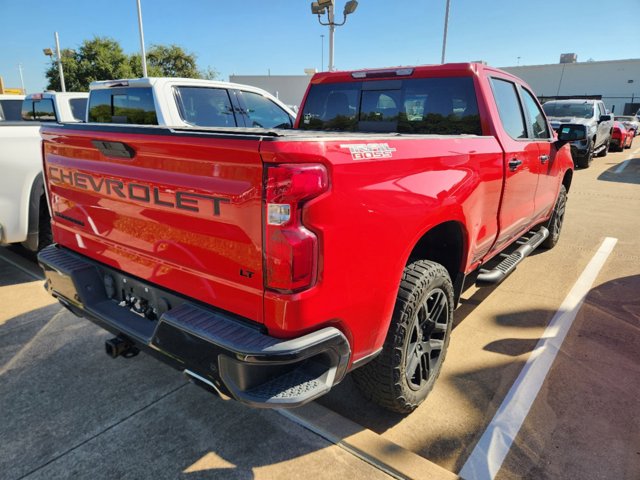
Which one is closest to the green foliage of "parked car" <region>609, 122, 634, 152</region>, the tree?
the tree

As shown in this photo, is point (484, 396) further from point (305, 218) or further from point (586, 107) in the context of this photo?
point (586, 107)

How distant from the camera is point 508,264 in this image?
3699 millimetres

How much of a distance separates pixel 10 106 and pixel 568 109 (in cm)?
1463

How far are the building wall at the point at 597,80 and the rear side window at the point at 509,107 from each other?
4878cm

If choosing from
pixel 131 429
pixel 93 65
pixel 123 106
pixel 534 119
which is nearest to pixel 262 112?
pixel 123 106

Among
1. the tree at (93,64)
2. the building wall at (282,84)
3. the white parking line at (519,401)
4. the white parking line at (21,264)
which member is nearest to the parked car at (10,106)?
the white parking line at (21,264)

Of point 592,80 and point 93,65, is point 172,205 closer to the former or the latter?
point 93,65

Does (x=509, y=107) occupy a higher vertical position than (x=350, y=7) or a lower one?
lower

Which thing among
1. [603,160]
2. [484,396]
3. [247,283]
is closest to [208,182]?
[247,283]

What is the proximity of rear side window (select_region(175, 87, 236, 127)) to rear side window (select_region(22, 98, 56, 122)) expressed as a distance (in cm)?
346

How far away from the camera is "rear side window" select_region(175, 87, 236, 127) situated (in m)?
5.87

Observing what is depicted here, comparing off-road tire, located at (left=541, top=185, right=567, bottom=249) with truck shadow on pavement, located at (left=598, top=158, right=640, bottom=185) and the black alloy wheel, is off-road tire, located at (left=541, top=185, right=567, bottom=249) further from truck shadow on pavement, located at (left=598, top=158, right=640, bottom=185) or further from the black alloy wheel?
truck shadow on pavement, located at (left=598, top=158, right=640, bottom=185)

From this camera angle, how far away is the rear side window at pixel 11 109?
8633 millimetres

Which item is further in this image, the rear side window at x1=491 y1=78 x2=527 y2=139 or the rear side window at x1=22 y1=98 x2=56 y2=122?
the rear side window at x1=22 y1=98 x2=56 y2=122
